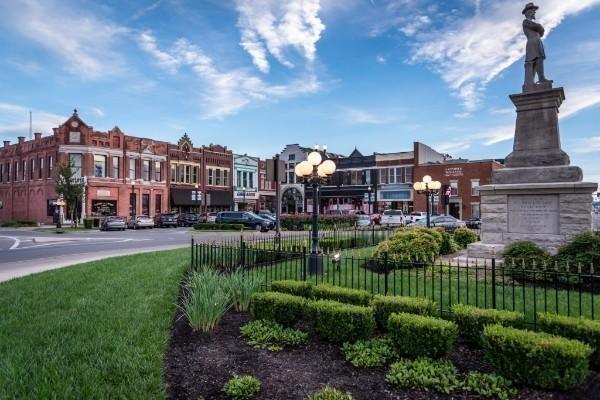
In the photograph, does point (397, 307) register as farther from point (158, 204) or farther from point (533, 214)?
point (158, 204)

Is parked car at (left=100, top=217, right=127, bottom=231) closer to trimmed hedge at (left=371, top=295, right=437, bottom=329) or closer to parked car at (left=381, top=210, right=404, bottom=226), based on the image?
parked car at (left=381, top=210, right=404, bottom=226)

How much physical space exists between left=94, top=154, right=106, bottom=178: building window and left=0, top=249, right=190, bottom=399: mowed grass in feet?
134

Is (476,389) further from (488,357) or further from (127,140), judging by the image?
(127,140)

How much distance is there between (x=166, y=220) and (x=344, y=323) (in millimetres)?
40958

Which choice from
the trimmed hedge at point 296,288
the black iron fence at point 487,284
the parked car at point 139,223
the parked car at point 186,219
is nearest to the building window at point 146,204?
the parked car at point 186,219

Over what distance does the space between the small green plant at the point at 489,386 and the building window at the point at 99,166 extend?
1995 inches

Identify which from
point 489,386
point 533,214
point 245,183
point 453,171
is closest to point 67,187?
point 245,183

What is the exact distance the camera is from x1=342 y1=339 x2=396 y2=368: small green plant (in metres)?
5.07

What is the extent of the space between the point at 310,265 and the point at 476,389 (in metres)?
6.49

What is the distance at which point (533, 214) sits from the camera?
11.2 meters

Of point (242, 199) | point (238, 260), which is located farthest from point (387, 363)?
point (242, 199)

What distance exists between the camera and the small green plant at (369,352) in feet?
16.6

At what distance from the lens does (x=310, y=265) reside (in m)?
10.6

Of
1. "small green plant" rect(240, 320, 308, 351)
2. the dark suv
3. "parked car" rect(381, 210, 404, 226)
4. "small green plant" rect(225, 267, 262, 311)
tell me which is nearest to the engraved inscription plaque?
"small green plant" rect(225, 267, 262, 311)
